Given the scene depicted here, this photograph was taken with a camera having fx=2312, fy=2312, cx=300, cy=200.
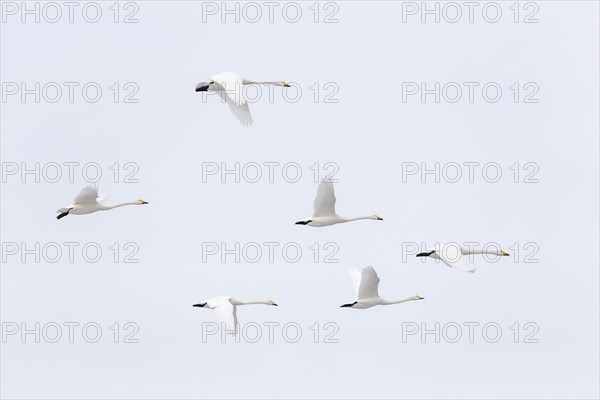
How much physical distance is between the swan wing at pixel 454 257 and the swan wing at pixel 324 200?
10.5 ft

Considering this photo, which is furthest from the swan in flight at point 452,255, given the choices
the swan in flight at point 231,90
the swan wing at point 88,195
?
the swan wing at point 88,195

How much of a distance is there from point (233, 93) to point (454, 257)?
281 inches

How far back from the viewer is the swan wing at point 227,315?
5859 cm

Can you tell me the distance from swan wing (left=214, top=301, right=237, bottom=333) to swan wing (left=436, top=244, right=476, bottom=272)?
18.3 ft

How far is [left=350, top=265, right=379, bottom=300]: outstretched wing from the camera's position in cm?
6181

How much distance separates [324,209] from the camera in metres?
61.7

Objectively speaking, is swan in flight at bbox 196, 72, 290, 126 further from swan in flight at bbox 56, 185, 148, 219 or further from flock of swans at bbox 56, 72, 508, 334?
swan in flight at bbox 56, 185, 148, 219

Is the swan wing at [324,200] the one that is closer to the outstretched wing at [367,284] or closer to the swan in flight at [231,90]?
the outstretched wing at [367,284]

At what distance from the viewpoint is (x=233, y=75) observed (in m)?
59.3

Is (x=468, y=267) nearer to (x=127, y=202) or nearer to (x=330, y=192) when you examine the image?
(x=330, y=192)

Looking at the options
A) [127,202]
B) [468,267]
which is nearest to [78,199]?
[127,202]

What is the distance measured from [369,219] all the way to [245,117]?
6.89 meters

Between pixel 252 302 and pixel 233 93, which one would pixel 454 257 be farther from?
pixel 252 302

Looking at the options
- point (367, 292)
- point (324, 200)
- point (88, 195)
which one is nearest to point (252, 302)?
point (367, 292)
